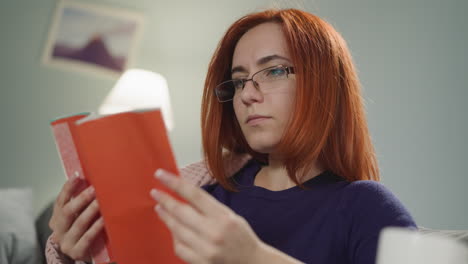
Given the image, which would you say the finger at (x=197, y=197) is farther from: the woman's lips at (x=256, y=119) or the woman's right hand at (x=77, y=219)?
the woman's lips at (x=256, y=119)

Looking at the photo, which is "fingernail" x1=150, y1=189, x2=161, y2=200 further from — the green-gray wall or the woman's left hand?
the green-gray wall

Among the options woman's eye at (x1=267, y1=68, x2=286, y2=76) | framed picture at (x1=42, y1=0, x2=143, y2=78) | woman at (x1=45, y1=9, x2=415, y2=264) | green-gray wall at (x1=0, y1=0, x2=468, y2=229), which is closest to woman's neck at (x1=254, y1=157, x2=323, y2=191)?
woman at (x1=45, y1=9, x2=415, y2=264)

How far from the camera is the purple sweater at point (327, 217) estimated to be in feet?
2.78

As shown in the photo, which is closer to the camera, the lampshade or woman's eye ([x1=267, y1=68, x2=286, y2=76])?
woman's eye ([x1=267, y1=68, x2=286, y2=76])

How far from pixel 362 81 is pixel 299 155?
170 centimetres

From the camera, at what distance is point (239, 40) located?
1.13m

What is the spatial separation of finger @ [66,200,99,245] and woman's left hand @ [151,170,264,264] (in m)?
0.27

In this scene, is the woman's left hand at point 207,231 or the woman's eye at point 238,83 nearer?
the woman's left hand at point 207,231

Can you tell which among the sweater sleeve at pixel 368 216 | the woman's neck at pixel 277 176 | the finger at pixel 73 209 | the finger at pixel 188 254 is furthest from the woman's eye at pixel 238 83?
the finger at pixel 188 254

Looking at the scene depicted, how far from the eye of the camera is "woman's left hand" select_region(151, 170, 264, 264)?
520 millimetres

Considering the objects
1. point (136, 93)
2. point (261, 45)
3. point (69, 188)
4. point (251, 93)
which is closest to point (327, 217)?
point (251, 93)

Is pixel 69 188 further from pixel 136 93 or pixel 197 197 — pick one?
pixel 136 93

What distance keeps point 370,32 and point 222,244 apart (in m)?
2.32

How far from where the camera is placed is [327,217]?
0.92m
